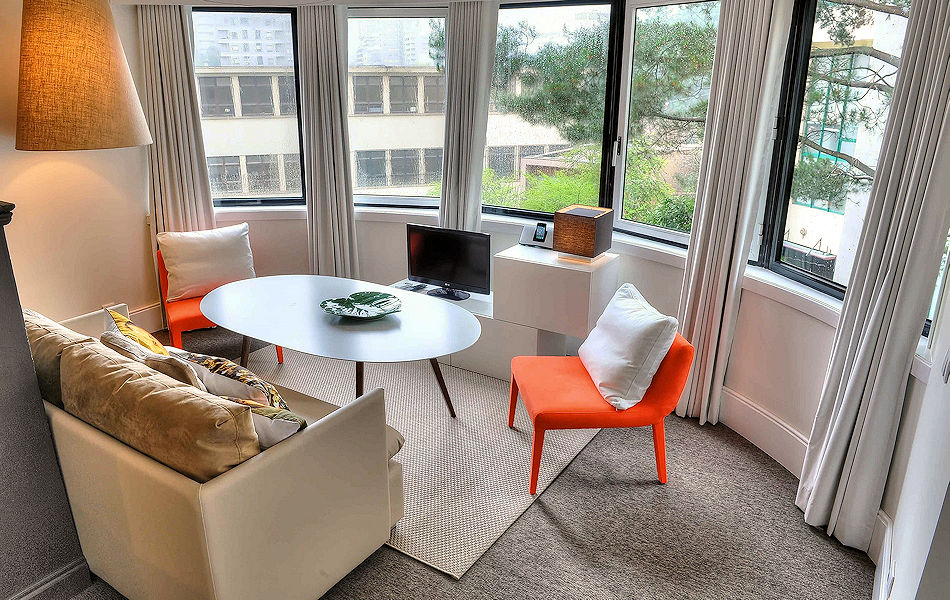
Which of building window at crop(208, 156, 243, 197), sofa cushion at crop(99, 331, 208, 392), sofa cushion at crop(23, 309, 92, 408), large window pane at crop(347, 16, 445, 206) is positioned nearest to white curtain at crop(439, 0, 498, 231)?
large window pane at crop(347, 16, 445, 206)

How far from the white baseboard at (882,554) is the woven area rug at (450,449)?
124cm

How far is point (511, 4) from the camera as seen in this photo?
4.20m

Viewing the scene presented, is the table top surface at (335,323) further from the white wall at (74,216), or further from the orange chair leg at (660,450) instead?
the white wall at (74,216)

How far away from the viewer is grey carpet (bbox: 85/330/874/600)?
2.37m

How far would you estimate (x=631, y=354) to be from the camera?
280 centimetres

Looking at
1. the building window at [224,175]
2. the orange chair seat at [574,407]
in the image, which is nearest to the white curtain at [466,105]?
the building window at [224,175]

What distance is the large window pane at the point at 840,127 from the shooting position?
272cm

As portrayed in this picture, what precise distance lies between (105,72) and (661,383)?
3.15m

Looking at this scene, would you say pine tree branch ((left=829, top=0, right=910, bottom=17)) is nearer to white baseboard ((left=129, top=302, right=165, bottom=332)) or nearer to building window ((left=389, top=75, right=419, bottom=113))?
building window ((left=389, top=75, right=419, bottom=113))

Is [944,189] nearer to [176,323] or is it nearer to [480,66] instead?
[480,66]

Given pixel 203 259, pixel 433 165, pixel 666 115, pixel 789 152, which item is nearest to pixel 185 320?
pixel 203 259

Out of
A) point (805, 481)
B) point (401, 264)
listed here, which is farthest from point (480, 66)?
point (805, 481)

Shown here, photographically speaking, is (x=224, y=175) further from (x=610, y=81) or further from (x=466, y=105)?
(x=610, y=81)

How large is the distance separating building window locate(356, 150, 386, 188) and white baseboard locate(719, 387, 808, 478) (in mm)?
2816
